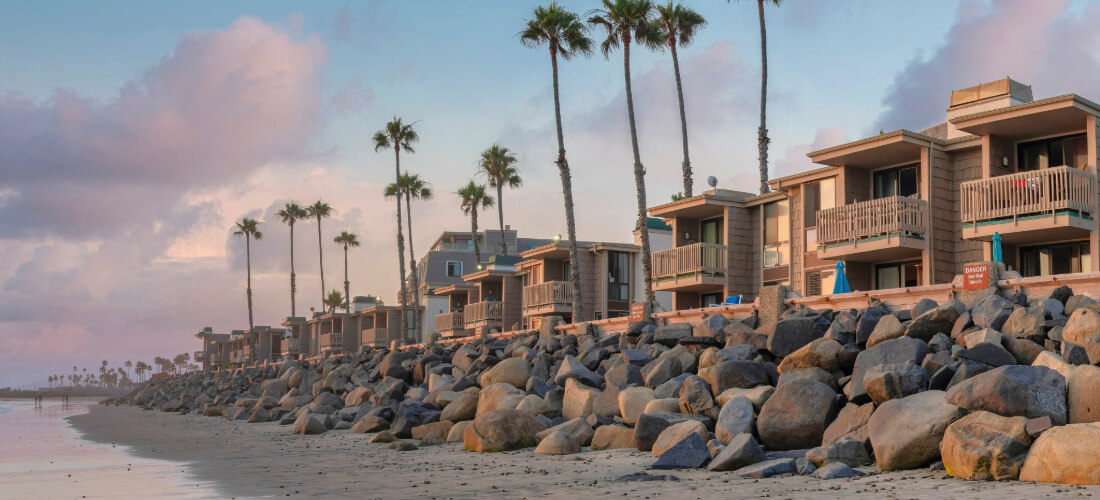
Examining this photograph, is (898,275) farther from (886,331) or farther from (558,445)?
(558,445)

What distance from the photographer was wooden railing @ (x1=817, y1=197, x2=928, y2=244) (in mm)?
26766

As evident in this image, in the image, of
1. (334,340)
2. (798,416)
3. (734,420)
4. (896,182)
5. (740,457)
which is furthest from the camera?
(334,340)

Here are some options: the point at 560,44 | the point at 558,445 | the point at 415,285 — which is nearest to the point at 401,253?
the point at 415,285

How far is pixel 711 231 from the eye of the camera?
3684cm

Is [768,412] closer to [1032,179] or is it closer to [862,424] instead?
[862,424]

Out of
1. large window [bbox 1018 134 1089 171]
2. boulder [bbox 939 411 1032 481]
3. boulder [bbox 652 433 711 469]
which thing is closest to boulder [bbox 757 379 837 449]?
boulder [bbox 652 433 711 469]

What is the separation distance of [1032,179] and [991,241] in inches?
76.3

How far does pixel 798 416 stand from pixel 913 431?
2326mm

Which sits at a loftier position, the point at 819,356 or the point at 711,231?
the point at 711,231

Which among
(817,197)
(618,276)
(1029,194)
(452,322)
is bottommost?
(452,322)

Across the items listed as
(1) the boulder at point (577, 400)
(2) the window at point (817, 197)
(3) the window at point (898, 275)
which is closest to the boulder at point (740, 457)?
(1) the boulder at point (577, 400)

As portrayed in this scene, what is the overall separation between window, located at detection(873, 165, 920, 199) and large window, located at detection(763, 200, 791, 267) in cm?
423

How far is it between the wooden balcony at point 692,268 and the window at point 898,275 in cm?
637

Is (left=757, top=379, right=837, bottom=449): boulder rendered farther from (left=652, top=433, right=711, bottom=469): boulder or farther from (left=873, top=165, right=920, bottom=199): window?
(left=873, top=165, right=920, bottom=199): window
